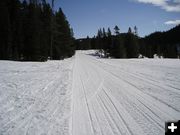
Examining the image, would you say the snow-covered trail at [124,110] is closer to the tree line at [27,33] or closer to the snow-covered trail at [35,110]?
the snow-covered trail at [35,110]

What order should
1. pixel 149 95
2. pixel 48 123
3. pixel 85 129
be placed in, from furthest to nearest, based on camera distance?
pixel 149 95 → pixel 48 123 → pixel 85 129

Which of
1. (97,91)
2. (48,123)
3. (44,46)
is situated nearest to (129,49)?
(44,46)

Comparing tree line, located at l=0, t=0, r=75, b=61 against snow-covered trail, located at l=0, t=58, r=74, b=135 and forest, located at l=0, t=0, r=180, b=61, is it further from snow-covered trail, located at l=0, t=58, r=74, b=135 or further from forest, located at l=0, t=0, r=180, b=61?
snow-covered trail, located at l=0, t=58, r=74, b=135

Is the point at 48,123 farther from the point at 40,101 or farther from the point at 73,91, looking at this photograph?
the point at 73,91

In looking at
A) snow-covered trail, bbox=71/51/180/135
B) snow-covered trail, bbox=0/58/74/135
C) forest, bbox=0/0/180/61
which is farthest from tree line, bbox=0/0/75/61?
snow-covered trail, bbox=71/51/180/135

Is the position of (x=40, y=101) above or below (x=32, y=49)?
below

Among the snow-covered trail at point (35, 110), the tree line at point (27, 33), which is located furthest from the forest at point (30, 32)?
the snow-covered trail at point (35, 110)

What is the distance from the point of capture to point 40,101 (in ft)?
31.6

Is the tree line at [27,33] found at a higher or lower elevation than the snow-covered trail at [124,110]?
higher

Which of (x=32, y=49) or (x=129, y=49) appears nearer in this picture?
(x=32, y=49)

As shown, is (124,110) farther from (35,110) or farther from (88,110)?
(35,110)

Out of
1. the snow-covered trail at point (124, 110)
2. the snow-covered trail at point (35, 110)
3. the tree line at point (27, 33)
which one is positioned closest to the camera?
the snow-covered trail at point (124, 110)

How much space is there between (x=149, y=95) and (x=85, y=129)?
498cm

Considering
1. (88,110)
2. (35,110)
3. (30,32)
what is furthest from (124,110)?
(30,32)
